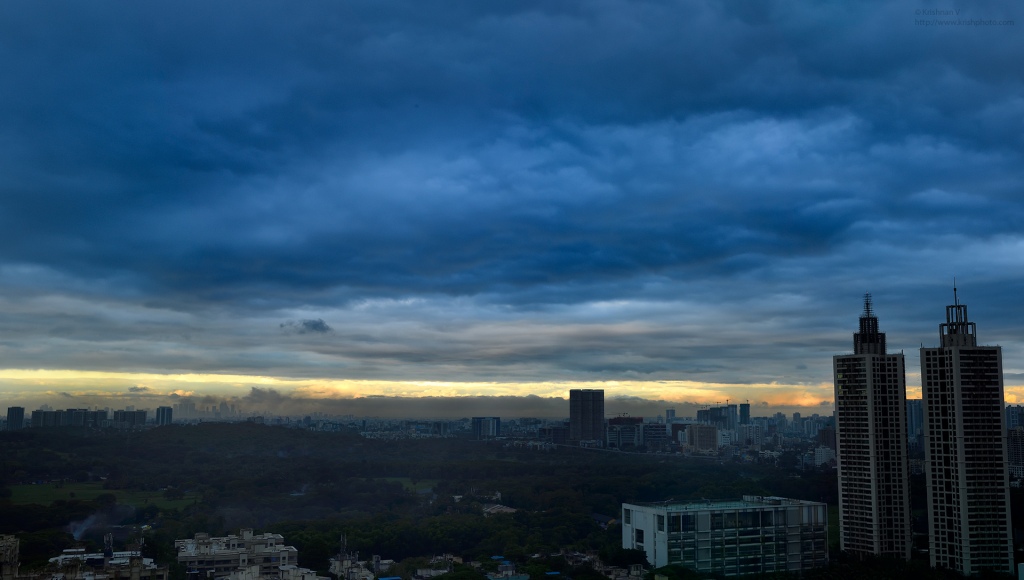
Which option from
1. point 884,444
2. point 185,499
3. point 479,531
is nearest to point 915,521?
point 884,444

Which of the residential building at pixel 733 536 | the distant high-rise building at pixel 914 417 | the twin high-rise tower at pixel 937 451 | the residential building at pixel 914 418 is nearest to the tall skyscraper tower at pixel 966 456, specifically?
the twin high-rise tower at pixel 937 451

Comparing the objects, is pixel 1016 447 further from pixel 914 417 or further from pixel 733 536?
pixel 733 536

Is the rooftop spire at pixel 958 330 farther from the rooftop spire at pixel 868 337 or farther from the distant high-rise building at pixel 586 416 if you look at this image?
the distant high-rise building at pixel 586 416

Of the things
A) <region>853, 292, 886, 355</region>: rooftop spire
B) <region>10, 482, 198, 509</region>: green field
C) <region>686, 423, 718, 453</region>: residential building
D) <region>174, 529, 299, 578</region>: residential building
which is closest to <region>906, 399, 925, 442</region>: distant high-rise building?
<region>686, 423, 718, 453</region>: residential building

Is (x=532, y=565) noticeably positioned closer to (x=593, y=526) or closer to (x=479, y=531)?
(x=479, y=531)

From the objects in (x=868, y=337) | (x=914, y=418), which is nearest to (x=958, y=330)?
(x=868, y=337)
